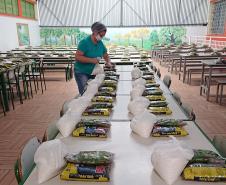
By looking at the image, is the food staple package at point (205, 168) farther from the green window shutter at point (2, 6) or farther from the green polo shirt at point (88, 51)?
the green window shutter at point (2, 6)

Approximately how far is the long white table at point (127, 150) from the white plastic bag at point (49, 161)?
0.03 m

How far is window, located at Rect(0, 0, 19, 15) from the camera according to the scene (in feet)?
27.6

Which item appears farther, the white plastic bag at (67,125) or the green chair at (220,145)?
the white plastic bag at (67,125)

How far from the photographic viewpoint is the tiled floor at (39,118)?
2.95 meters

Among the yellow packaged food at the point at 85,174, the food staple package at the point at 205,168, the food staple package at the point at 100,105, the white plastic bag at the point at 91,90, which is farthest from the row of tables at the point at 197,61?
the yellow packaged food at the point at 85,174

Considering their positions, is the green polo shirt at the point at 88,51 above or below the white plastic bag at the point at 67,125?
above

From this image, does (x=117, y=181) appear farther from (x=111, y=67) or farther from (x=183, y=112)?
(x=111, y=67)

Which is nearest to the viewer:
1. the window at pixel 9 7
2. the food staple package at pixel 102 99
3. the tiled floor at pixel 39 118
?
the food staple package at pixel 102 99

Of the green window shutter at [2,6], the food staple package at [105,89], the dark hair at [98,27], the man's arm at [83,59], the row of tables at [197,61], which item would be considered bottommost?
the row of tables at [197,61]

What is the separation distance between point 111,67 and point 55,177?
9.73 ft

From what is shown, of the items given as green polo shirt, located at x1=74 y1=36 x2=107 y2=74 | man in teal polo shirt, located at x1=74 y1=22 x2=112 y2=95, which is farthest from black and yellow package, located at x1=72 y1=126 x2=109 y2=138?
green polo shirt, located at x1=74 y1=36 x2=107 y2=74

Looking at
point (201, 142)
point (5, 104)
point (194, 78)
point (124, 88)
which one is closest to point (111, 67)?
point (124, 88)

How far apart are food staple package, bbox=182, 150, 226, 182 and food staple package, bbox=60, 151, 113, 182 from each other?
36 cm

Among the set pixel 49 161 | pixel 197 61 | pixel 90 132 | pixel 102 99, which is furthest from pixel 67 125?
pixel 197 61
